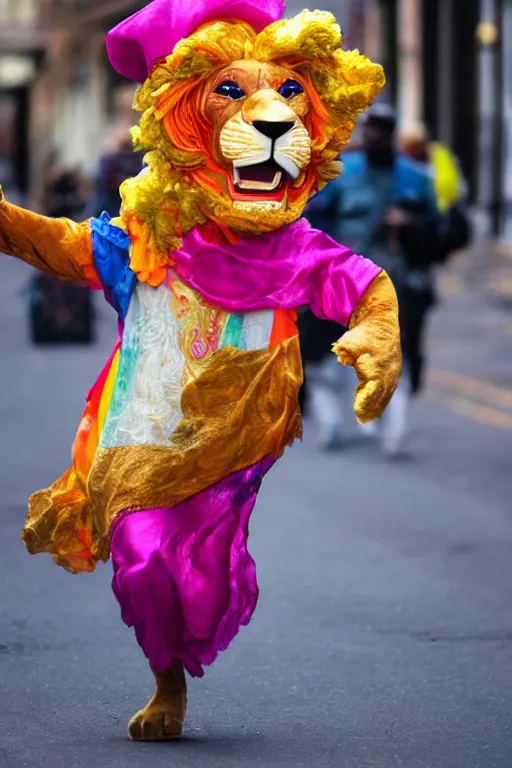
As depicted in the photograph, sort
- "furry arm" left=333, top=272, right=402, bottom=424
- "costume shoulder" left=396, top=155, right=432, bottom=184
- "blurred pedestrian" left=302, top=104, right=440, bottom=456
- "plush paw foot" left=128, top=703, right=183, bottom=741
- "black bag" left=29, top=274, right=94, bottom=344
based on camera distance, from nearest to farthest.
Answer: "furry arm" left=333, top=272, right=402, bottom=424 < "plush paw foot" left=128, top=703, right=183, bottom=741 < "blurred pedestrian" left=302, top=104, right=440, bottom=456 < "costume shoulder" left=396, top=155, right=432, bottom=184 < "black bag" left=29, top=274, right=94, bottom=344

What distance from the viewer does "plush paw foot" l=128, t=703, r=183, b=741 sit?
18.3 ft

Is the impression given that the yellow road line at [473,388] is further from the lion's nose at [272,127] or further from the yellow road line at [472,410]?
the lion's nose at [272,127]

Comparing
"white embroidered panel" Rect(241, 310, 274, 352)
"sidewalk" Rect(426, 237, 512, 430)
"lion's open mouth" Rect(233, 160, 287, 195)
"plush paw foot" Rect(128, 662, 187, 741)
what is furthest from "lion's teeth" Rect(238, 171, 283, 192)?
"sidewalk" Rect(426, 237, 512, 430)

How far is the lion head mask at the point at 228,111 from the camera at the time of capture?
18.3 ft

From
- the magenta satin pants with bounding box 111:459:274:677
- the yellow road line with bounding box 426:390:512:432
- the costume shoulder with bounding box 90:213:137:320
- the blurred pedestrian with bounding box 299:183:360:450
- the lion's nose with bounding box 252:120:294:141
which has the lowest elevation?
the yellow road line with bounding box 426:390:512:432

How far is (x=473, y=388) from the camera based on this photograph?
14312mm

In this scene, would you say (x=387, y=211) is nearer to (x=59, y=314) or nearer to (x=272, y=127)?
(x=272, y=127)

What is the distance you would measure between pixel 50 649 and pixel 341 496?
3314mm

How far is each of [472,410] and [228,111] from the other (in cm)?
772

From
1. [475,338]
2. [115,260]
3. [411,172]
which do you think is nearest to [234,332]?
[115,260]

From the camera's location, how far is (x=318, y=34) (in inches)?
222

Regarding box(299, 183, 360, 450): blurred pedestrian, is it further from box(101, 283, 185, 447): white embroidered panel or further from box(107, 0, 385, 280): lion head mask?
box(101, 283, 185, 447): white embroidered panel

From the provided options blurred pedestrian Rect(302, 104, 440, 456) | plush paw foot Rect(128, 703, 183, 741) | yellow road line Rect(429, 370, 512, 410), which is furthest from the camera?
yellow road line Rect(429, 370, 512, 410)

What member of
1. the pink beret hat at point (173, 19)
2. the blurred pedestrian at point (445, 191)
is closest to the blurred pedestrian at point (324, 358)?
the blurred pedestrian at point (445, 191)
